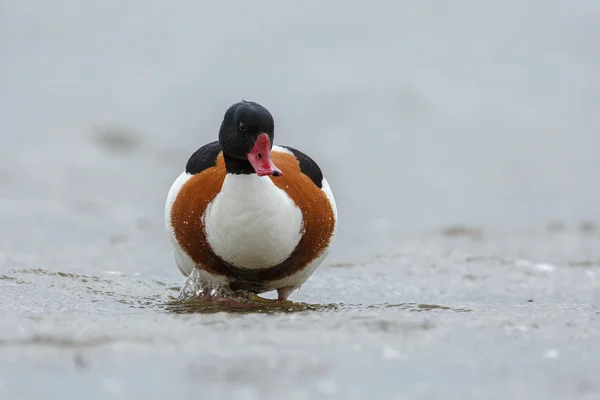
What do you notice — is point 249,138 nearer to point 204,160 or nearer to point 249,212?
point 249,212

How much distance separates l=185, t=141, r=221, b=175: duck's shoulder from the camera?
7.39m

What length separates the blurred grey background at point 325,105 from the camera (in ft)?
43.3

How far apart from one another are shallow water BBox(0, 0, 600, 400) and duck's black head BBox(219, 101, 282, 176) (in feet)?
2.84

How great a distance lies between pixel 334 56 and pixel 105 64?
13.2 ft

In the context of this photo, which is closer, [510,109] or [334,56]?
Answer: [510,109]

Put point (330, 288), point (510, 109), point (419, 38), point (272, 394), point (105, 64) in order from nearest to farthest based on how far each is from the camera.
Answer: point (272, 394), point (330, 288), point (510, 109), point (105, 64), point (419, 38)

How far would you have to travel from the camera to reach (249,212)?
6.93 metres

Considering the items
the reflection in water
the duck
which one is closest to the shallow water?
the reflection in water

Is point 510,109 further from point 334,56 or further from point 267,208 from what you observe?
point 267,208

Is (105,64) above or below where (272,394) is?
above

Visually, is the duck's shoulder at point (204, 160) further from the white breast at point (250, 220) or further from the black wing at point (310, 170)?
the black wing at point (310, 170)

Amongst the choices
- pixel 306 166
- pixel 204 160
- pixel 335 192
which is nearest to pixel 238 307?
pixel 204 160

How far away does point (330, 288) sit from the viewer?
8.88 meters

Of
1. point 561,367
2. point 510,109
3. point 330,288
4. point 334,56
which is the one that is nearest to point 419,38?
point 334,56
